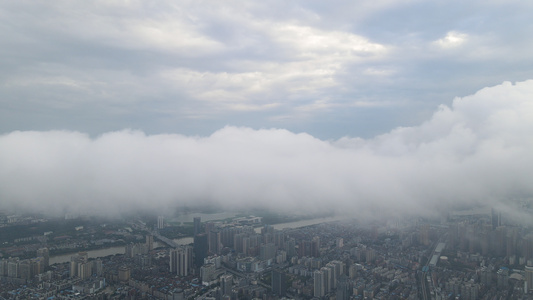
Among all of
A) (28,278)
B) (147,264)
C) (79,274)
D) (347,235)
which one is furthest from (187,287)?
(347,235)

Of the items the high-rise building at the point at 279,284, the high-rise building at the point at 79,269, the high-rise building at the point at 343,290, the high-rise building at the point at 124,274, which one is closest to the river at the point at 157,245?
the high-rise building at the point at 79,269

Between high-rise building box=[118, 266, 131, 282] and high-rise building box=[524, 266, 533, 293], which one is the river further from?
high-rise building box=[524, 266, 533, 293]

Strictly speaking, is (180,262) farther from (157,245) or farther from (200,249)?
(157,245)

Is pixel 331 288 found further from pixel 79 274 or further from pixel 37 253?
pixel 37 253

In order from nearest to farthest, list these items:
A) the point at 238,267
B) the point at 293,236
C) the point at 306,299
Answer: the point at 306,299, the point at 238,267, the point at 293,236

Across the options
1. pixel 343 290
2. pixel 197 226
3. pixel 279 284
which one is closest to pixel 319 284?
pixel 343 290

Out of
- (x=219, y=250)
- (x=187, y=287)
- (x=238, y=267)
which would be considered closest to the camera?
(x=187, y=287)

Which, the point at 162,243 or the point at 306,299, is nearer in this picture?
the point at 306,299
